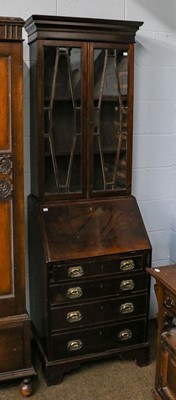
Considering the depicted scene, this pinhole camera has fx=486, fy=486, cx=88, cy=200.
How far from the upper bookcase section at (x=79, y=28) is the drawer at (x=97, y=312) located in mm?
1424

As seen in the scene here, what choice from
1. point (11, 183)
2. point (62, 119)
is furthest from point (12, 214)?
point (62, 119)

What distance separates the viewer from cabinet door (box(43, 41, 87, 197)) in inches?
101

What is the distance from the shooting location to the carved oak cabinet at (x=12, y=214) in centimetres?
222

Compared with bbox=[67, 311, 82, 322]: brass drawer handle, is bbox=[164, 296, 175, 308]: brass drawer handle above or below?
above

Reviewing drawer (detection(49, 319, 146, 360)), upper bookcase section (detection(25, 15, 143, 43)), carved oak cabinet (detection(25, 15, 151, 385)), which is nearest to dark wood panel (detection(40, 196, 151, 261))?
carved oak cabinet (detection(25, 15, 151, 385))

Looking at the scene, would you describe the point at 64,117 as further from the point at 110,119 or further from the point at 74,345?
the point at 74,345

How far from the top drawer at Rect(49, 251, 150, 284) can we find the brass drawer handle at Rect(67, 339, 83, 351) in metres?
0.37

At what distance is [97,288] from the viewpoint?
104 inches

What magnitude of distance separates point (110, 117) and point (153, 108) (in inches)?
17.7

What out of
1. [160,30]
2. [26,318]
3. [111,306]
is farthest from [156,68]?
[26,318]

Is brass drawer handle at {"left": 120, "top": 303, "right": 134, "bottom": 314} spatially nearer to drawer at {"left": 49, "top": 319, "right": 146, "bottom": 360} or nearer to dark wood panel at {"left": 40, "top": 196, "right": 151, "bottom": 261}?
drawer at {"left": 49, "top": 319, "right": 146, "bottom": 360}

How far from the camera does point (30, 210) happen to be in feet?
9.27

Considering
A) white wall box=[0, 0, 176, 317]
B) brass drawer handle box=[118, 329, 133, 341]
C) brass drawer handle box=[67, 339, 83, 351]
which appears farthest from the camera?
white wall box=[0, 0, 176, 317]

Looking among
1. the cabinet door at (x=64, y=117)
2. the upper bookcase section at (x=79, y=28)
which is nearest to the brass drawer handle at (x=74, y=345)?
the cabinet door at (x=64, y=117)
